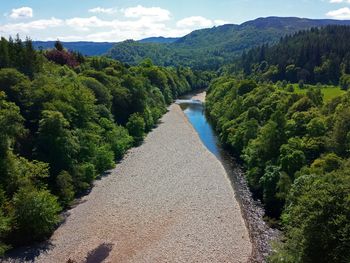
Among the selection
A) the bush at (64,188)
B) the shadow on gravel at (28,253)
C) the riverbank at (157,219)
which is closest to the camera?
the shadow on gravel at (28,253)

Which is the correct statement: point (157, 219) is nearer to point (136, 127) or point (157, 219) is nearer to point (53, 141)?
point (53, 141)

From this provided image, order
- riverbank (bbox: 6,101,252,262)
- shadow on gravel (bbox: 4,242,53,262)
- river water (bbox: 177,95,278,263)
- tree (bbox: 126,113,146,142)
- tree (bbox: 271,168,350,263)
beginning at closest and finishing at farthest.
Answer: tree (bbox: 271,168,350,263)
shadow on gravel (bbox: 4,242,53,262)
riverbank (bbox: 6,101,252,262)
river water (bbox: 177,95,278,263)
tree (bbox: 126,113,146,142)

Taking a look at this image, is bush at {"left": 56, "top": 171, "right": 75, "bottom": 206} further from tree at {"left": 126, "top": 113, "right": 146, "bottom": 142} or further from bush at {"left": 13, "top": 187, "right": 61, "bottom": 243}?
tree at {"left": 126, "top": 113, "right": 146, "bottom": 142}

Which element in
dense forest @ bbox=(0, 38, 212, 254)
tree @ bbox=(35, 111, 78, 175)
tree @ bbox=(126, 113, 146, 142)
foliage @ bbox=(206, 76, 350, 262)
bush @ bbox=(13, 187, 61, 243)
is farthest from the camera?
tree @ bbox=(126, 113, 146, 142)

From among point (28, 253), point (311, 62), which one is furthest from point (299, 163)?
point (311, 62)

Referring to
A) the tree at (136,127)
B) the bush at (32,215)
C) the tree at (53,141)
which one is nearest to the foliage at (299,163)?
the tree at (136,127)

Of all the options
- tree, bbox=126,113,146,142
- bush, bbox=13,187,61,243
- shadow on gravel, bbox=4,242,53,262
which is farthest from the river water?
bush, bbox=13,187,61,243

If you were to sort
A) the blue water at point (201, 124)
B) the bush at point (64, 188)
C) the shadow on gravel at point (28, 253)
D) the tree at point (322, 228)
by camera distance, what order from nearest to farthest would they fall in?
the tree at point (322, 228), the shadow on gravel at point (28, 253), the bush at point (64, 188), the blue water at point (201, 124)

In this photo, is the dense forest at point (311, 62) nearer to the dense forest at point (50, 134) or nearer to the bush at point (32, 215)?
the dense forest at point (50, 134)

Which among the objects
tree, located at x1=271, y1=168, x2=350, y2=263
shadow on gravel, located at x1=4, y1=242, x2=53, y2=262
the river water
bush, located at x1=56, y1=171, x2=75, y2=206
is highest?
tree, located at x1=271, y1=168, x2=350, y2=263
